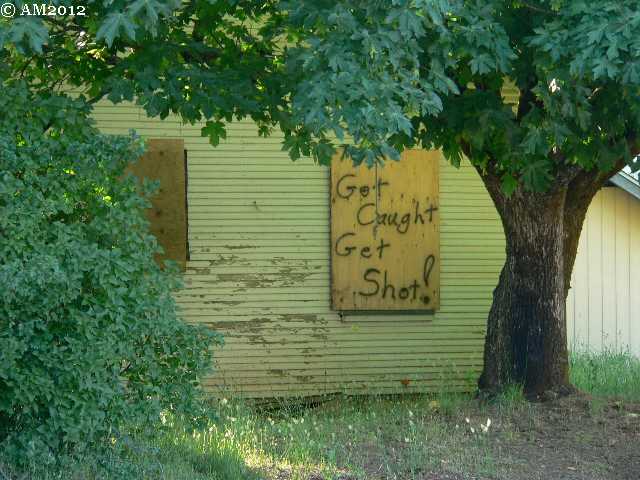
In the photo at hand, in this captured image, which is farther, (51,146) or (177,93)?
(177,93)

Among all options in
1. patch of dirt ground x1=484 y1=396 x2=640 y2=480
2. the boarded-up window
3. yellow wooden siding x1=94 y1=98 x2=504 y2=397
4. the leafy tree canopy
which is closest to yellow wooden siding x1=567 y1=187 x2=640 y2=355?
yellow wooden siding x1=94 y1=98 x2=504 y2=397

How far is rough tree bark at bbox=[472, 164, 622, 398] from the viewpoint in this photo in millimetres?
8602

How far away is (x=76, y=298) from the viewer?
5.71 meters

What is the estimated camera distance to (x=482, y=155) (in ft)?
26.9

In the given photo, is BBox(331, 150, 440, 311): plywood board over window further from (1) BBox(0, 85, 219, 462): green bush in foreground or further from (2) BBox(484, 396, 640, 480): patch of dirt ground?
(1) BBox(0, 85, 219, 462): green bush in foreground

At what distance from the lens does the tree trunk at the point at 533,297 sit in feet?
28.2

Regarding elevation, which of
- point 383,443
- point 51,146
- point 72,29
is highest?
point 72,29

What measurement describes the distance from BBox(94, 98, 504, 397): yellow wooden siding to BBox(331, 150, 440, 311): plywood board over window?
6.5 inches

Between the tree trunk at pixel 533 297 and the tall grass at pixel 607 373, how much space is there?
911 millimetres

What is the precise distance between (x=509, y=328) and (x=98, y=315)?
14.2 feet

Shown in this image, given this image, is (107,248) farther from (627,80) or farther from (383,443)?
(627,80)

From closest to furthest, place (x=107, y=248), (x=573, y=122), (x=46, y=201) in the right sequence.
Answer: (x=46, y=201) < (x=107, y=248) < (x=573, y=122)

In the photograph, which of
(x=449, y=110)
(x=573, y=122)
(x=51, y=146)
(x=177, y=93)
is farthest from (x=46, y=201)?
(x=573, y=122)

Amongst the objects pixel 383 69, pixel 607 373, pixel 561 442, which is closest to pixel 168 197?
pixel 561 442
